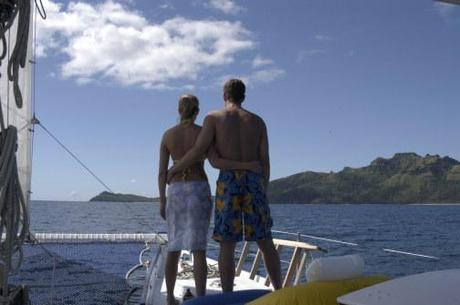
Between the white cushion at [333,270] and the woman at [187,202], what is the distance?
1.42 m

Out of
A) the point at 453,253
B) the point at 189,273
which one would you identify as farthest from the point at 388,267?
the point at 189,273

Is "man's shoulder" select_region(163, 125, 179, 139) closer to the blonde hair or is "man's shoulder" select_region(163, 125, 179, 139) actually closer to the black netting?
the blonde hair

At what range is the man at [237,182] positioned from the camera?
11.8 feet

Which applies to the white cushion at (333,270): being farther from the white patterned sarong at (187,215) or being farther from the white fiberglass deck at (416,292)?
the white patterned sarong at (187,215)

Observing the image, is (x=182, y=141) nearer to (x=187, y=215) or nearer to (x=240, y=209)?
(x=187, y=215)

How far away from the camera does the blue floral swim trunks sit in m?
3.57

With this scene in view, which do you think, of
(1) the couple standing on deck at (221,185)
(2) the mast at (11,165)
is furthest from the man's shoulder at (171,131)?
(2) the mast at (11,165)

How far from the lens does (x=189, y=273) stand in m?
6.27

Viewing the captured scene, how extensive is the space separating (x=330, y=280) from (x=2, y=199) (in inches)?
53.6

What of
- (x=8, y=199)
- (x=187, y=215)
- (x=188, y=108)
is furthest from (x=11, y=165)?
(x=188, y=108)

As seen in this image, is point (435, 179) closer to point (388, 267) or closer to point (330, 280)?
point (388, 267)

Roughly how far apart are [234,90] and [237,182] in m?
0.66

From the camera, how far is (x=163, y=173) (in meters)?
3.95

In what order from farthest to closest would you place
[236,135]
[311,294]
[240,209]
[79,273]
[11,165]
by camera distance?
[79,273] → [236,135] → [240,209] → [11,165] → [311,294]
